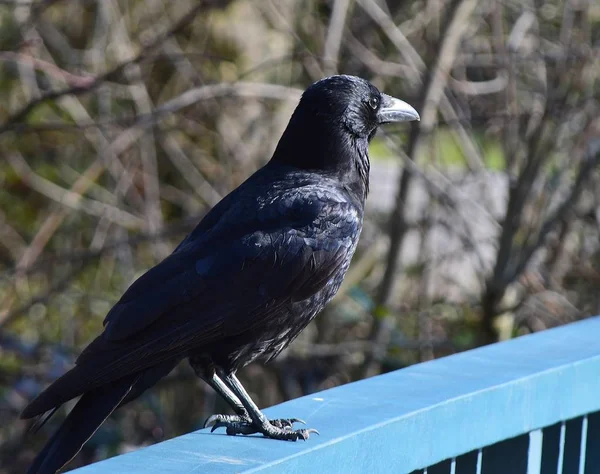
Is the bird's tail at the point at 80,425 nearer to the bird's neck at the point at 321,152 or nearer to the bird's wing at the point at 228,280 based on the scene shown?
the bird's wing at the point at 228,280

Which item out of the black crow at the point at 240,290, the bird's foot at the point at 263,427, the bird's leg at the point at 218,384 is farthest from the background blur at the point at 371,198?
the bird's foot at the point at 263,427

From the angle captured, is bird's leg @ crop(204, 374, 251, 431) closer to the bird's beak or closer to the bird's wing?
the bird's wing

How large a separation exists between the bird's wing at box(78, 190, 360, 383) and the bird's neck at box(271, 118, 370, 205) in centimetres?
23

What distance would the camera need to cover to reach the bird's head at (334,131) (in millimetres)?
3480

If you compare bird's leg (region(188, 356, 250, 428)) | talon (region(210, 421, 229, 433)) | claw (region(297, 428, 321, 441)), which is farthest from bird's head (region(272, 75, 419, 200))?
claw (region(297, 428, 321, 441))

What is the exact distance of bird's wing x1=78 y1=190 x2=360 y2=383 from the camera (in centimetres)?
277

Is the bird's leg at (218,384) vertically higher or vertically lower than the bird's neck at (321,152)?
lower

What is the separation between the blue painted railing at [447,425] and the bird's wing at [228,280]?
416mm

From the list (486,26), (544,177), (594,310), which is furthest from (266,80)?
(594,310)

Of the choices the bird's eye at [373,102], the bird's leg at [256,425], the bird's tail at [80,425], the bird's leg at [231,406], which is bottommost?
the bird's leg at [231,406]

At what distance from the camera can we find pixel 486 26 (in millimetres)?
5902

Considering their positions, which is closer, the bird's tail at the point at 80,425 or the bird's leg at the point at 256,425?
the bird's leg at the point at 256,425

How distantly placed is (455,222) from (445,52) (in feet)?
3.15

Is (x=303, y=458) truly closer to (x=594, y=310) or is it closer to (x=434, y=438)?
(x=434, y=438)
